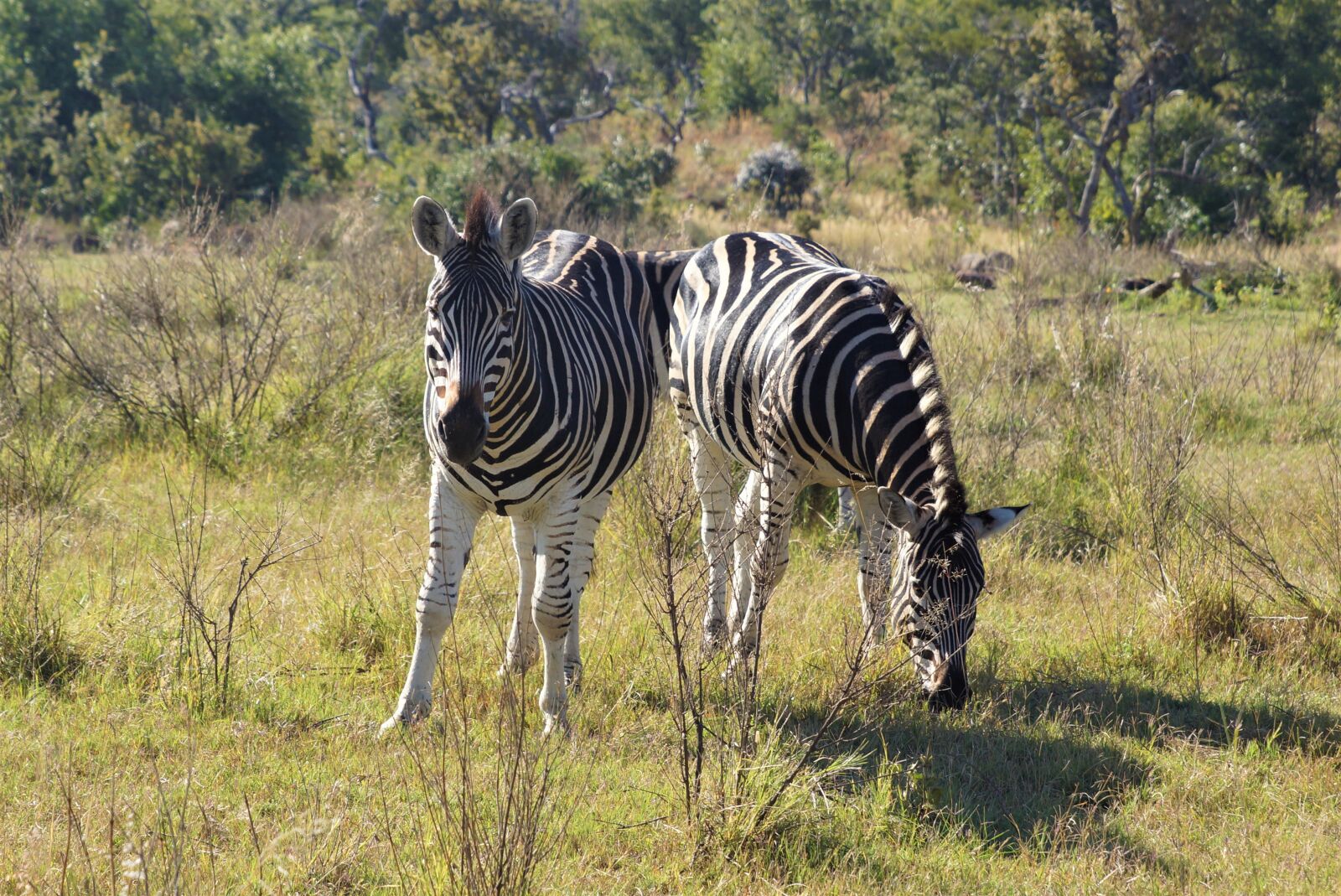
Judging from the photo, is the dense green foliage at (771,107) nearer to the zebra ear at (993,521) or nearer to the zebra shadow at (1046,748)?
the zebra shadow at (1046,748)

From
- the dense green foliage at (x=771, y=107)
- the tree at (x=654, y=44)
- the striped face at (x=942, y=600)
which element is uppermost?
the tree at (x=654, y=44)

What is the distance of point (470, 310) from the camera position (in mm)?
3816

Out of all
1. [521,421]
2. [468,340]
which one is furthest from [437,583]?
[468,340]

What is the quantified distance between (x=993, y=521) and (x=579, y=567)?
1.56 m

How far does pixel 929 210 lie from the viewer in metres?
23.9

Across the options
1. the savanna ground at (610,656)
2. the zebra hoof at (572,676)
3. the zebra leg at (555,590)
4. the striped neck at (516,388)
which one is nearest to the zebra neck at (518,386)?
the striped neck at (516,388)

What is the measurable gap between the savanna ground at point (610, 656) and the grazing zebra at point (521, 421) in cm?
Answer: 22

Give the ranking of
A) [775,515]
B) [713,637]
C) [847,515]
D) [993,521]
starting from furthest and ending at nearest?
[847,515]
[713,637]
[775,515]
[993,521]

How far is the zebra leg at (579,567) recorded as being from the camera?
178 inches

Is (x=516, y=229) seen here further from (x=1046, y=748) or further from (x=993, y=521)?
(x=1046, y=748)

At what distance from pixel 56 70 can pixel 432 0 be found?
11.6 meters

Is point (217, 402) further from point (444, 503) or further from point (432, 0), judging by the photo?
point (432, 0)

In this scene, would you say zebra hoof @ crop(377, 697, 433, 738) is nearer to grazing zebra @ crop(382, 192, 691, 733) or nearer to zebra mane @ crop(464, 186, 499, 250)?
grazing zebra @ crop(382, 192, 691, 733)

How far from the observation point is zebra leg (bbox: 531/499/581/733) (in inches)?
172
